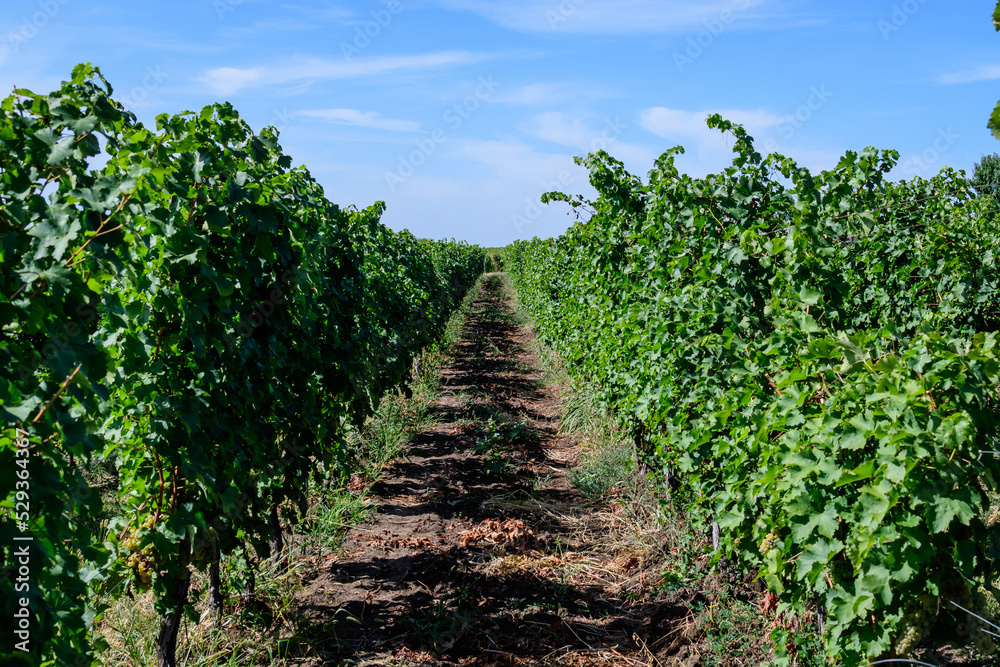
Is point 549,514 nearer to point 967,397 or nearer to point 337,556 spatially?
point 337,556

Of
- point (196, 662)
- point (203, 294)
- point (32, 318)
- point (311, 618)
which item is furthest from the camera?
point (311, 618)

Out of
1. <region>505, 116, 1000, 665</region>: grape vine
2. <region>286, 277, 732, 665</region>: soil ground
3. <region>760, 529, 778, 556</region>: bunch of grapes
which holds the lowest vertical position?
<region>286, 277, 732, 665</region>: soil ground

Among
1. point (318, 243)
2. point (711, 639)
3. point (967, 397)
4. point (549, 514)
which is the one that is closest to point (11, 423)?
point (318, 243)

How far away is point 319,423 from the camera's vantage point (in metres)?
4.37

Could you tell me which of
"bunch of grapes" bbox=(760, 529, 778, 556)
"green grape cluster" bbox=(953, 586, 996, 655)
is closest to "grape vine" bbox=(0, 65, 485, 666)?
"bunch of grapes" bbox=(760, 529, 778, 556)

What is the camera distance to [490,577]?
4.45m

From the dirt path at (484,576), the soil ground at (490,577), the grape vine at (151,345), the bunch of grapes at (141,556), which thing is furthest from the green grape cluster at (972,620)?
the bunch of grapes at (141,556)

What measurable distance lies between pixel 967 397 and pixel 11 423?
102 inches

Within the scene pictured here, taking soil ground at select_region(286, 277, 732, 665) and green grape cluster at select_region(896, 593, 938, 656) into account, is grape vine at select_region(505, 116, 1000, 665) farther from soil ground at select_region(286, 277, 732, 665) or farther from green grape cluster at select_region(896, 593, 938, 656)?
soil ground at select_region(286, 277, 732, 665)

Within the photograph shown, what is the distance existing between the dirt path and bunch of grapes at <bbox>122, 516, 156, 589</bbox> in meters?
1.07

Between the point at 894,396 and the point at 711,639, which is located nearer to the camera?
the point at 894,396

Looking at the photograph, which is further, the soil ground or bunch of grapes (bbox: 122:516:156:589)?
the soil ground

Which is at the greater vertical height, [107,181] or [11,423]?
[107,181]

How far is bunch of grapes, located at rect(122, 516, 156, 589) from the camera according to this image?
281 centimetres
